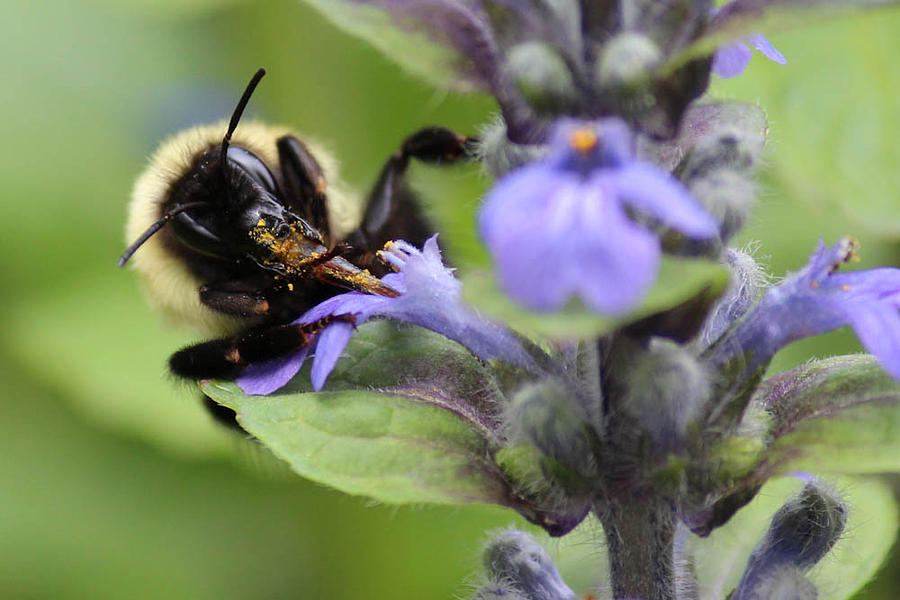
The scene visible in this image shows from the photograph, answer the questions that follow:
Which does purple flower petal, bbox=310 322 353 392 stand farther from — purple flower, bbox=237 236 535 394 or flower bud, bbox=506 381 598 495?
flower bud, bbox=506 381 598 495

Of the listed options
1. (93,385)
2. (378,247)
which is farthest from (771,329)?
(93,385)

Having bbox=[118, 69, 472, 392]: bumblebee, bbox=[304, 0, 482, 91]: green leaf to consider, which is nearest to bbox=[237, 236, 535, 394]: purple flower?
bbox=[118, 69, 472, 392]: bumblebee

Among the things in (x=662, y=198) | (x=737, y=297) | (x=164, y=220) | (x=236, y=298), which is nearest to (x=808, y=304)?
(x=737, y=297)

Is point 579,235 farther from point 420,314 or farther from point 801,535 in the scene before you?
point 801,535

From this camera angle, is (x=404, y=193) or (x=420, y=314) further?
(x=404, y=193)

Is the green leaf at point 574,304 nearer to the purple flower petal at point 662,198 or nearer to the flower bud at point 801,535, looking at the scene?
the purple flower petal at point 662,198

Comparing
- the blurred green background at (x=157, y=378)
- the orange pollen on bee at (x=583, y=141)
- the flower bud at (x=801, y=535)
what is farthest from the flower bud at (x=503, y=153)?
the blurred green background at (x=157, y=378)
